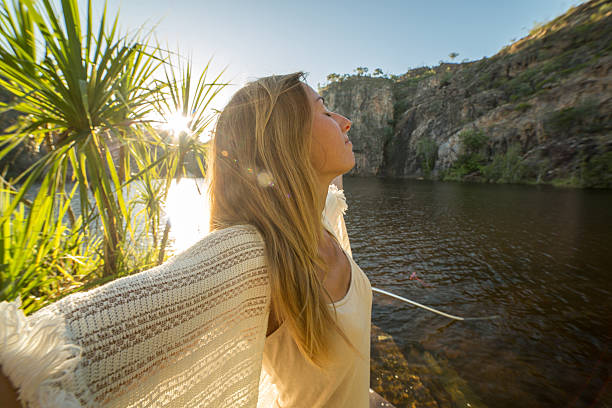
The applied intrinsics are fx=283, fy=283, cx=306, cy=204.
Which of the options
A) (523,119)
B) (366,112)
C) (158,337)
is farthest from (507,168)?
(158,337)

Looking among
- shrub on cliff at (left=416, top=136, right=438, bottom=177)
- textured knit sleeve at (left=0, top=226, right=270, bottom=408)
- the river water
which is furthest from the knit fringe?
shrub on cliff at (left=416, top=136, right=438, bottom=177)

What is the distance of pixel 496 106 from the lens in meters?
38.3

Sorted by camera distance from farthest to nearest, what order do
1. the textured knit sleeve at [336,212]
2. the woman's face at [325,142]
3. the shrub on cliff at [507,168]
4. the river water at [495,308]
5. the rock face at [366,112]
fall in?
the rock face at [366,112], the shrub on cliff at [507,168], the river water at [495,308], the textured knit sleeve at [336,212], the woman's face at [325,142]

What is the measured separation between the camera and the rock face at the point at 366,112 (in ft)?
188

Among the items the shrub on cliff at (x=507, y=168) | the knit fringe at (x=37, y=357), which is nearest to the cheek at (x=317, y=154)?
the knit fringe at (x=37, y=357)

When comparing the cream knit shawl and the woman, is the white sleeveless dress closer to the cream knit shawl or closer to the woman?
the woman

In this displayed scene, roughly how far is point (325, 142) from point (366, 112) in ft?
213

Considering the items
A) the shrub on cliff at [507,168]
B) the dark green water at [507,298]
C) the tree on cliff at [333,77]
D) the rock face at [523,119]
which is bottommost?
the dark green water at [507,298]

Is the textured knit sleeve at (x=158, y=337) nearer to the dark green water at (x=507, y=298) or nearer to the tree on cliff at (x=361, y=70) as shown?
the dark green water at (x=507, y=298)

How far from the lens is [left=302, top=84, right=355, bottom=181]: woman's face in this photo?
120 cm

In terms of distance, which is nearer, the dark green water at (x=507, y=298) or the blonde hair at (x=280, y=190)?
the blonde hair at (x=280, y=190)

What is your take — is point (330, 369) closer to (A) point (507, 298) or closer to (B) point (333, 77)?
(A) point (507, 298)

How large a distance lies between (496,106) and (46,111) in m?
47.3

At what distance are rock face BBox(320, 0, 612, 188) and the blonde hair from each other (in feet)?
105
